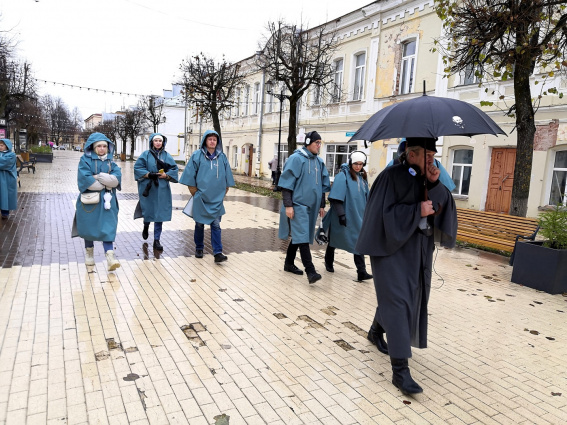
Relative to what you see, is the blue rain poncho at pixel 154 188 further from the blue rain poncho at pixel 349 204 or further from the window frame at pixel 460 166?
the window frame at pixel 460 166

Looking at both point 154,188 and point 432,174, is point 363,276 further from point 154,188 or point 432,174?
point 154,188

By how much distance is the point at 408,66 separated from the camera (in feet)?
61.0

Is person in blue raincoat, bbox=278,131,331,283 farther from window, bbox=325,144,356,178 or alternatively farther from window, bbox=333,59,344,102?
window, bbox=333,59,344,102

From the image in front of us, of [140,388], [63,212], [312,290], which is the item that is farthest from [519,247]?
[63,212]

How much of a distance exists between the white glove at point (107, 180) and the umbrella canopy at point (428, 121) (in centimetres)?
388

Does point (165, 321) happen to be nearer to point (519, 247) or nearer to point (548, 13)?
point (519, 247)

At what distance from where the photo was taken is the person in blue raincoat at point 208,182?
6652mm

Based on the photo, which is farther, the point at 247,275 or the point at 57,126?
the point at 57,126

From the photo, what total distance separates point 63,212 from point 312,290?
7781 mm

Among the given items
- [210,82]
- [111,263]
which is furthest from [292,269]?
[210,82]

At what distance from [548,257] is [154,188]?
6.08 metres

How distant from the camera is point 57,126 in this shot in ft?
300

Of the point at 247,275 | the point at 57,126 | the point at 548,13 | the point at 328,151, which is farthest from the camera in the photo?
the point at 57,126

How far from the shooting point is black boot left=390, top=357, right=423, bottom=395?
125 inches
